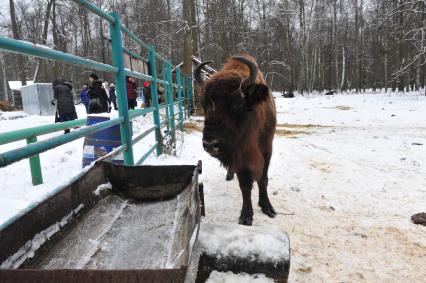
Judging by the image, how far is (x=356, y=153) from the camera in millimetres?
6414

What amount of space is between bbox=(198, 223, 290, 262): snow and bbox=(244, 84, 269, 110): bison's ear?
4.58 feet

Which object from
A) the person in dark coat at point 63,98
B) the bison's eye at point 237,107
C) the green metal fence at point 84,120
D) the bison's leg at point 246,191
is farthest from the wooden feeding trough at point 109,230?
the person in dark coat at point 63,98

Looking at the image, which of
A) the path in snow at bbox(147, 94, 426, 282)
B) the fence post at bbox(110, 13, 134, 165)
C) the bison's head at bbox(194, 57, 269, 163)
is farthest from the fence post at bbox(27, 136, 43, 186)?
the bison's head at bbox(194, 57, 269, 163)

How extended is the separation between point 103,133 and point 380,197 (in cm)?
360

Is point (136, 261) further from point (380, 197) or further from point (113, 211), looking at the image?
point (380, 197)

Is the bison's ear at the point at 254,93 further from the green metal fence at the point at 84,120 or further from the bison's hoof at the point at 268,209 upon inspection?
the green metal fence at the point at 84,120

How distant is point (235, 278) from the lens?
5.69 feet

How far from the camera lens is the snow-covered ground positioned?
8.27 feet

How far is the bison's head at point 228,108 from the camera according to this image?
2693mm

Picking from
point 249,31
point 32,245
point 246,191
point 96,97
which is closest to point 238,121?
point 246,191

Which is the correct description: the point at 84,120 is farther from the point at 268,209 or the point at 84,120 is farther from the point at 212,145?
the point at 268,209

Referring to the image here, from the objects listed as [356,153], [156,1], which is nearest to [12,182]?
[356,153]

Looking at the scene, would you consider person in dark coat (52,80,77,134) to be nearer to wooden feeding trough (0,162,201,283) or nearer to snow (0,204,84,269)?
wooden feeding trough (0,162,201,283)

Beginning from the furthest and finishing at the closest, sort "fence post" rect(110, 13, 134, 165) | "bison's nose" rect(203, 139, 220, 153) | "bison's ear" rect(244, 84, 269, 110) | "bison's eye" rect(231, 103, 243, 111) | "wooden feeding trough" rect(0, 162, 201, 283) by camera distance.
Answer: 1. "fence post" rect(110, 13, 134, 165)
2. "bison's ear" rect(244, 84, 269, 110)
3. "bison's eye" rect(231, 103, 243, 111)
4. "bison's nose" rect(203, 139, 220, 153)
5. "wooden feeding trough" rect(0, 162, 201, 283)
